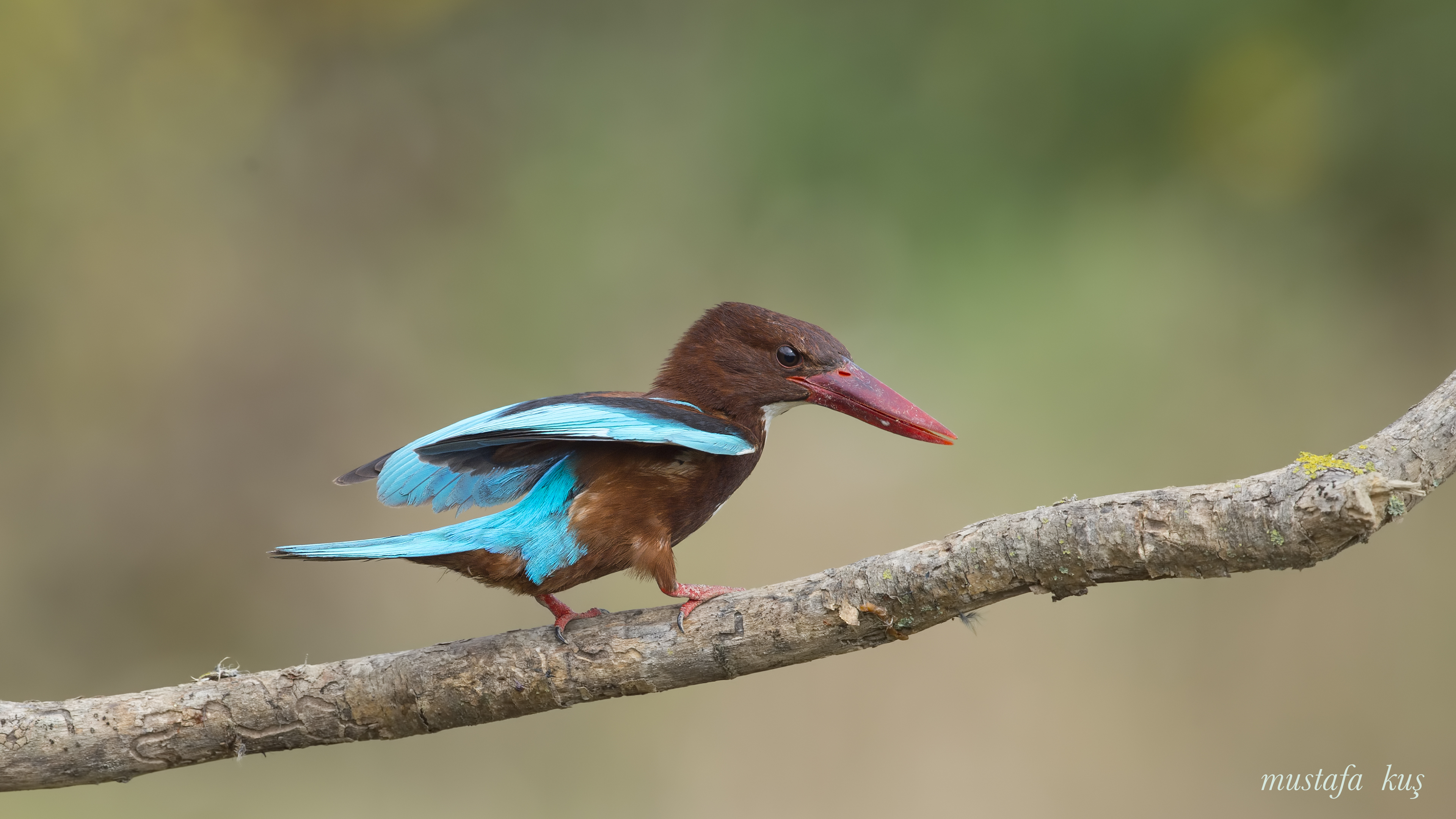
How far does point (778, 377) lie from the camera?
2170 mm

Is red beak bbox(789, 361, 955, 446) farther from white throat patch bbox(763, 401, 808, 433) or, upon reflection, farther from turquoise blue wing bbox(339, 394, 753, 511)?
turquoise blue wing bbox(339, 394, 753, 511)

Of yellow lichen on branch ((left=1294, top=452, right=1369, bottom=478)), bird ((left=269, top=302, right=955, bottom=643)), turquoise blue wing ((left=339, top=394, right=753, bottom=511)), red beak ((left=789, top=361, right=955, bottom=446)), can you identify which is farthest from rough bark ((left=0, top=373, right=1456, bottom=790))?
red beak ((left=789, top=361, right=955, bottom=446))

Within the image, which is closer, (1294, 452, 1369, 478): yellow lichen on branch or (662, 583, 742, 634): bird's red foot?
(1294, 452, 1369, 478): yellow lichen on branch

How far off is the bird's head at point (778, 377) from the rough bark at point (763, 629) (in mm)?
478

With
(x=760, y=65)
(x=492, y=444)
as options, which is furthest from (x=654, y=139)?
(x=492, y=444)

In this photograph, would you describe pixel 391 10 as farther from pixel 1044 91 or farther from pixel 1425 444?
pixel 1425 444

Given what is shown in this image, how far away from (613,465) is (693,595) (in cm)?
28

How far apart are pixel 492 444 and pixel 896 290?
2717 mm

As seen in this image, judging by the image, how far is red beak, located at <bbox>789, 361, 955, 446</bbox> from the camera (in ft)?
6.89

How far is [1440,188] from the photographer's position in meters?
3.73

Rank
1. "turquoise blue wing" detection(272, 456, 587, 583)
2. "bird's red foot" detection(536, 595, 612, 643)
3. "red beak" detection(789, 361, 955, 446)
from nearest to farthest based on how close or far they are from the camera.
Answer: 1. "turquoise blue wing" detection(272, 456, 587, 583)
2. "bird's red foot" detection(536, 595, 612, 643)
3. "red beak" detection(789, 361, 955, 446)

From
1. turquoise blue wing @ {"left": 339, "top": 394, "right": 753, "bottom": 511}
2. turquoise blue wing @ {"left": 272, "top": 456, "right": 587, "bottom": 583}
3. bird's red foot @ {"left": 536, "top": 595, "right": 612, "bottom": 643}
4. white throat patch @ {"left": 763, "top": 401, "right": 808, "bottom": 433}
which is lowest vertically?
bird's red foot @ {"left": 536, "top": 595, "right": 612, "bottom": 643}

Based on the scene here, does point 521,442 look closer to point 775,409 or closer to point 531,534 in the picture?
point 531,534

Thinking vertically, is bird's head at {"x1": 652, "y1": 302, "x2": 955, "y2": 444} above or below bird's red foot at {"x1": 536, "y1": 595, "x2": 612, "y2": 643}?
above
